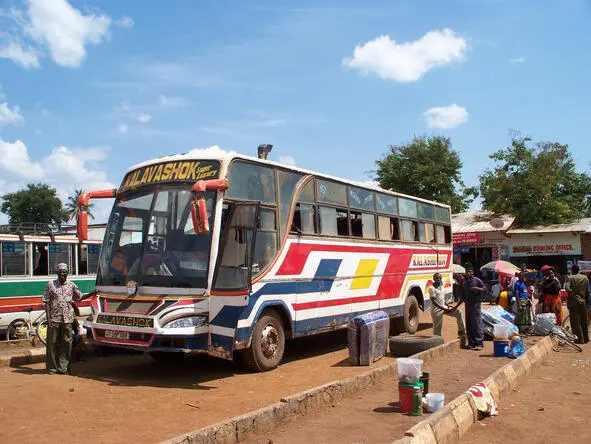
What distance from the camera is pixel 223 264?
8.18 meters

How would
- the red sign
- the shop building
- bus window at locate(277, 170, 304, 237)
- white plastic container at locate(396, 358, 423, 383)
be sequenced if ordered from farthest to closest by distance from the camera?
1. the red sign
2. the shop building
3. bus window at locate(277, 170, 304, 237)
4. white plastic container at locate(396, 358, 423, 383)

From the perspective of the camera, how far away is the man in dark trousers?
38.2 ft

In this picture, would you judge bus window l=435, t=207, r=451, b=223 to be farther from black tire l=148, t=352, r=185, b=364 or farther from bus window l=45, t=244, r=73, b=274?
bus window l=45, t=244, r=73, b=274

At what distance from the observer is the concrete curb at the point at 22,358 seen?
9344 millimetres

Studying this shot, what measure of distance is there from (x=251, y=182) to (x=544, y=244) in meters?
27.5

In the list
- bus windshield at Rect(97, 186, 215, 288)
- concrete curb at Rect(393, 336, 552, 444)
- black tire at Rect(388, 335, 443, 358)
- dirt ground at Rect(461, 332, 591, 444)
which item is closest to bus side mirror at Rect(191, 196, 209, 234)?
bus windshield at Rect(97, 186, 215, 288)

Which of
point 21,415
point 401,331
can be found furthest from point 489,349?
point 21,415

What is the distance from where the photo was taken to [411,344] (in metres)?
10.7

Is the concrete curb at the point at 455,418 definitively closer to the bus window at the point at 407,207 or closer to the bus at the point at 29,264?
the bus window at the point at 407,207

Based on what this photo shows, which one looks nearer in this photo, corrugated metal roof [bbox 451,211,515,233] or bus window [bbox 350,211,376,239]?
bus window [bbox 350,211,376,239]

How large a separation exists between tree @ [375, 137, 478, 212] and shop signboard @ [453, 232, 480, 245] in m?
4.82

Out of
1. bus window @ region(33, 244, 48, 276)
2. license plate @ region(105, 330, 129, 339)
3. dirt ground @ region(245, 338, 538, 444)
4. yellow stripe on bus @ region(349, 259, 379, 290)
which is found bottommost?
dirt ground @ region(245, 338, 538, 444)

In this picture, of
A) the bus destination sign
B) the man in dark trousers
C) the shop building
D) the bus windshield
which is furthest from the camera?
the shop building

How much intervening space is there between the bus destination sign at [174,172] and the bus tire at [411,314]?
25.3 ft
